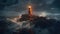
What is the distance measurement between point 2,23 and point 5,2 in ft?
2.98

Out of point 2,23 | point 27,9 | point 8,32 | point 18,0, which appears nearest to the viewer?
point 8,32

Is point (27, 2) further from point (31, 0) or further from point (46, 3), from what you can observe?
point (46, 3)

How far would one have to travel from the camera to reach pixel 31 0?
16.3 ft

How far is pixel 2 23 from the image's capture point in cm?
446

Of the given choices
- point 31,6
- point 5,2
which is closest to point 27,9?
point 31,6

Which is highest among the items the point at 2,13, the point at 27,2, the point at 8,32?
the point at 27,2

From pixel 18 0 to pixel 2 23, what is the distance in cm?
101

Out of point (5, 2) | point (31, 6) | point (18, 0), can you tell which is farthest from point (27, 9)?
point (5, 2)

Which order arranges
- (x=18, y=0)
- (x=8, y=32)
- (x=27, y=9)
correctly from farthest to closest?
(x=18, y=0) < (x=27, y=9) < (x=8, y=32)

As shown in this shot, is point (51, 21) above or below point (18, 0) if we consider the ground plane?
below

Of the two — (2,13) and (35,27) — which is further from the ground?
(2,13)

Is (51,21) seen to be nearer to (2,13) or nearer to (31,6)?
(31,6)

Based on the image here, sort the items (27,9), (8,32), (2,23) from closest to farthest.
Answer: (8,32)
(2,23)
(27,9)

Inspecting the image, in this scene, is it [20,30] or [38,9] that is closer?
[20,30]
